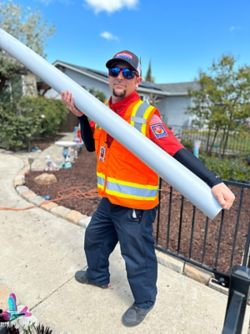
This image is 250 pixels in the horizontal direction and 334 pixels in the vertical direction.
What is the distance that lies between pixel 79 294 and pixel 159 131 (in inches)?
61.6

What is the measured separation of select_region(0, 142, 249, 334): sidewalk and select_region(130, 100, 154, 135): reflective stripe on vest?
1.44 m

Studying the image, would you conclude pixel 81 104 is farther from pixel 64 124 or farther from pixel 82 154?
pixel 64 124

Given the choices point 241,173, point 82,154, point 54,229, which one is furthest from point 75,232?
point 82,154

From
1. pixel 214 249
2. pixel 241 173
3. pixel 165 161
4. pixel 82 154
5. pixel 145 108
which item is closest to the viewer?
pixel 165 161

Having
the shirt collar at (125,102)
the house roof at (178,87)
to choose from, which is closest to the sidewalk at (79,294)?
the shirt collar at (125,102)

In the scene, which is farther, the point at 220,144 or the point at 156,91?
the point at 156,91

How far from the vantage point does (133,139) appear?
102cm

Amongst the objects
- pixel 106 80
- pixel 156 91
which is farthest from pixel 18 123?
pixel 156 91

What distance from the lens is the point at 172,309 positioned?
1980 millimetres

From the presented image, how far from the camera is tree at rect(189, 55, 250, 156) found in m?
7.62

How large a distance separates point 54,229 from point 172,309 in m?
1.79

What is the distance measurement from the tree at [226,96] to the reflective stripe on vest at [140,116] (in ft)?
23.0

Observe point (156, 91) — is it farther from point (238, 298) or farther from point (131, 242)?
point (238, 298)

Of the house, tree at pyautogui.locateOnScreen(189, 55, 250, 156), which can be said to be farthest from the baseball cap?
the house
